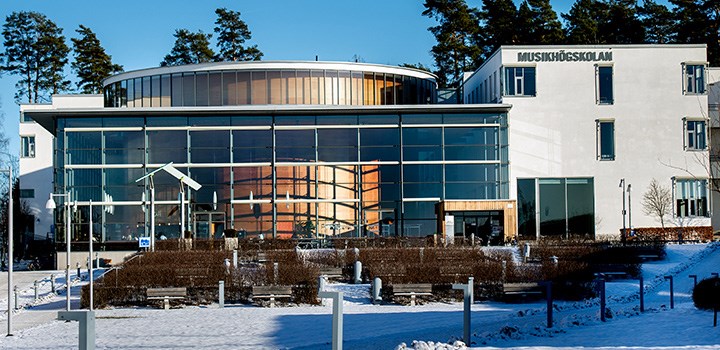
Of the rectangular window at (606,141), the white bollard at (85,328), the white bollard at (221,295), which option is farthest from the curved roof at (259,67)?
the white bollard at (85,328)

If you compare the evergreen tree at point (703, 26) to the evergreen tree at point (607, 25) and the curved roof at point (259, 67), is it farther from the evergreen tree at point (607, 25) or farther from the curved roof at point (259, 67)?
the curved roof at point (259, 67)

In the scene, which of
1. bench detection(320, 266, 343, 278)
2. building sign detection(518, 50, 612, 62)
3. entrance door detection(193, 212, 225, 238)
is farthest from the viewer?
building sign detection(518, 50, 612, 62)

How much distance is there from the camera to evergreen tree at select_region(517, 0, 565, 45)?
9188 centimetres

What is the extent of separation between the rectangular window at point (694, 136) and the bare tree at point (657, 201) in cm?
318

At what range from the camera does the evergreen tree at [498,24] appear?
308 feet

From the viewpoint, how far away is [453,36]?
9575 centimetres

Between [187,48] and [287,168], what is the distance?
44.6 meters

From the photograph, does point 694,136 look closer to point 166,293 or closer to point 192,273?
point 192,273

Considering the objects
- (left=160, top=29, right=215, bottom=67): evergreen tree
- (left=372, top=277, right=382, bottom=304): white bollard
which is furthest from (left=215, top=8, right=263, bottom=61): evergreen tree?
(left=372, top=277, right=382, bottom=304): white bollard

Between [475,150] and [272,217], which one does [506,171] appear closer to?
[475,150]

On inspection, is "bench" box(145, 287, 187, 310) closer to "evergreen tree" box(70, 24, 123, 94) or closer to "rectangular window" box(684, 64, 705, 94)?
"rectangular window" box(684, 64, 705, 94)

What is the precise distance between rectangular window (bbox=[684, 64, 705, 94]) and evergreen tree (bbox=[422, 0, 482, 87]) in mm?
33729

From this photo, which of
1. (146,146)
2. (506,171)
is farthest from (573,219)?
(146,146)

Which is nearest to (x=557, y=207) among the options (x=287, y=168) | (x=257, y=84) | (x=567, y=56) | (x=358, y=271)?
(x=567, y=56)
